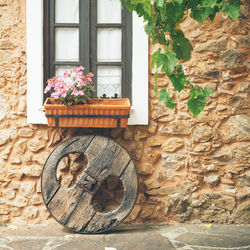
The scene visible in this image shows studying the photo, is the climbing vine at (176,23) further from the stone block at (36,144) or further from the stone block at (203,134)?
the stone block at (36,144)

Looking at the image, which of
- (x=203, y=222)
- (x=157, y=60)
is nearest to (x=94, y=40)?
(x=157, y=60)

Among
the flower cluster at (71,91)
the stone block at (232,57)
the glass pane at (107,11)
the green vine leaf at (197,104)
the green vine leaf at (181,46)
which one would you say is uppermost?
the glass pane at (107,11)

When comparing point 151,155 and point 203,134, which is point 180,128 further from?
point 151,155

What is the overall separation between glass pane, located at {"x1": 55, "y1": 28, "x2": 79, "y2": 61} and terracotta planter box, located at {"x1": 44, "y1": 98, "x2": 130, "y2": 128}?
2.16 feet

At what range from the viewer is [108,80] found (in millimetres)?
3172

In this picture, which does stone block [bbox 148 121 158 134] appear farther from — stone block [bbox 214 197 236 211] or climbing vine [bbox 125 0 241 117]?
climbing vine [bbox 125 0 241 117]

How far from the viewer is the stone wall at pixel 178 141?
299 centimetres

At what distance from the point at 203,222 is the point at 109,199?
3.02 ft

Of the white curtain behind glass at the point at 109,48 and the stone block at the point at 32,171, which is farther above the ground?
the white curtain behind glass at the point at 109,48

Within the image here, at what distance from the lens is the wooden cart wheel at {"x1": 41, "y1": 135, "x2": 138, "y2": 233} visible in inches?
108

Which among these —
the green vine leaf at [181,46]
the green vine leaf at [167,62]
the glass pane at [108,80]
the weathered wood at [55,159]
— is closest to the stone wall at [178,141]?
the weathered wood at [55,159]

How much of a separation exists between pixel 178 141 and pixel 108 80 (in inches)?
36.1

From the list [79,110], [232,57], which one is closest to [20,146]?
[79,110]

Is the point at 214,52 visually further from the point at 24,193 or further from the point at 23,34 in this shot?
the point at 24,193
